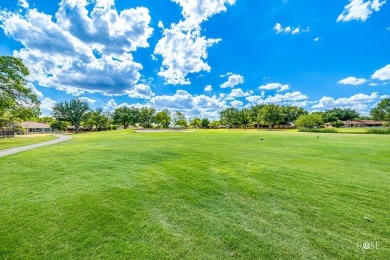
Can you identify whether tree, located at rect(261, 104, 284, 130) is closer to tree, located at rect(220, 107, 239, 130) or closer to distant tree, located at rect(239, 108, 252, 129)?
distant tree, located at rect(239, 108, 252, 129)

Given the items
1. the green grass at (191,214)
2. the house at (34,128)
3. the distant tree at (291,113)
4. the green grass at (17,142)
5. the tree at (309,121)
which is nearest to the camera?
the green grass at (191,214)

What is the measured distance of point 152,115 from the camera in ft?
255

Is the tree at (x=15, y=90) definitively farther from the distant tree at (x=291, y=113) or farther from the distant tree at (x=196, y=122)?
the distant tree at (x=196, y=122)

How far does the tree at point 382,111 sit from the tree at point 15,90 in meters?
102

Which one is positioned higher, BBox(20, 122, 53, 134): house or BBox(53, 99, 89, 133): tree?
BBox(53, 99, 89, 133): tree

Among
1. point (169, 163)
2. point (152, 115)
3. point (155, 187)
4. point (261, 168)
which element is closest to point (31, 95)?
point (169, 163)

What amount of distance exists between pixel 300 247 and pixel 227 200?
2085mm

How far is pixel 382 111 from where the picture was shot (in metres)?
75.2

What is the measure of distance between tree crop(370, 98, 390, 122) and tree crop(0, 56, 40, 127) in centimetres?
10177

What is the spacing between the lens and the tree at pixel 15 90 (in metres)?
18.2

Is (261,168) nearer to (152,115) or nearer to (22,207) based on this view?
(22,207)

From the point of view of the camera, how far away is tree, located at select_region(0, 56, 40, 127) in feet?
59.7

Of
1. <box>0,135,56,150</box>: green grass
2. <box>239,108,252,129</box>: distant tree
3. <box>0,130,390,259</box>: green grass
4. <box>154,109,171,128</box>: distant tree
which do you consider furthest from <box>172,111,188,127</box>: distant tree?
<box>0,130,390,259</box>: green grass

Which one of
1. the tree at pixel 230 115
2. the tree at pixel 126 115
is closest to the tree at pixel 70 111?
the tree at pixel 126 115
